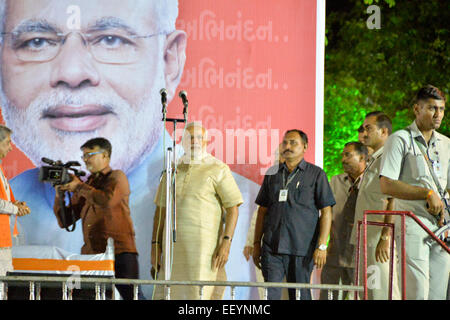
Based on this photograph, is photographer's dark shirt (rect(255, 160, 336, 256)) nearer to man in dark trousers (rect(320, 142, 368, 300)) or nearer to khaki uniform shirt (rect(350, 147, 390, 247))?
khaki uniform shirt (rect(350, 147, 390, 247))

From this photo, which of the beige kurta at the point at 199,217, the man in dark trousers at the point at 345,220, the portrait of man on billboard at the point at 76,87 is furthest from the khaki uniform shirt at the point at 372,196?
the portrait of man on billboard at the point at 76,87

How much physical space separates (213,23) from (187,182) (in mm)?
1727

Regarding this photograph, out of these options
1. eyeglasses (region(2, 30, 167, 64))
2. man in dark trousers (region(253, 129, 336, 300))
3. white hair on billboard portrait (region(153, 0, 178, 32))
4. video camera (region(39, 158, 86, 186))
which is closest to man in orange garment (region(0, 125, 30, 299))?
video camera (region(39, 158, 86, 186))

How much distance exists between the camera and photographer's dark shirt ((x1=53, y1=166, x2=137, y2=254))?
7.14 m

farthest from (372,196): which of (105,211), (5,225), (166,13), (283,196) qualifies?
(5,225)

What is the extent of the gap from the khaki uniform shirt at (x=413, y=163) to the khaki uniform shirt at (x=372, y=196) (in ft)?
3.59

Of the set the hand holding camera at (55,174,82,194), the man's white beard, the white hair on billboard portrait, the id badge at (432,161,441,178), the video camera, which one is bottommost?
the hand holding camera at (55,174,82,194)

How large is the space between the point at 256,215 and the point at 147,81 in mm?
1722

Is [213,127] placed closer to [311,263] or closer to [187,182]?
[187,182]

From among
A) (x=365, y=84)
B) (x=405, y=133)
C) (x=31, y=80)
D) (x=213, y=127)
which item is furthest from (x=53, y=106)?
(x=365, y=84)

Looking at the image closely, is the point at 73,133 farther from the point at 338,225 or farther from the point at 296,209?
the point at 338,225

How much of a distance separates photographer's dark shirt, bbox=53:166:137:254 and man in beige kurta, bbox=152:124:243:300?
357 mm

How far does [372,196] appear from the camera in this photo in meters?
6.66

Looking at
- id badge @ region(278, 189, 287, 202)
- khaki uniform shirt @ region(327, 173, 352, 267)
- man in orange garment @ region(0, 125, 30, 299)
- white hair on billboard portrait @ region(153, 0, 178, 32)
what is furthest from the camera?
white hair on billboard portrait @ region(153, 0, 178, 32)
